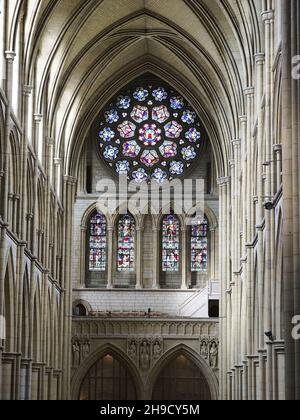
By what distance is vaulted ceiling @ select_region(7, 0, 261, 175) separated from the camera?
37344 millimetres

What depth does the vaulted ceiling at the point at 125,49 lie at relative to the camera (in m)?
37.3

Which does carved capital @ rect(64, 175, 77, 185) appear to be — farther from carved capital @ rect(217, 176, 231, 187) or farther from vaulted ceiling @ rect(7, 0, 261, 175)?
carved capital @ rect(217, 176, 231, 187)

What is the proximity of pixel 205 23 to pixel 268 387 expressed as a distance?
19145 millimetres

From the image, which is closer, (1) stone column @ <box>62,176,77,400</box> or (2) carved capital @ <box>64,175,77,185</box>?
(1) stone column @ <box>62,176,77,400</box>

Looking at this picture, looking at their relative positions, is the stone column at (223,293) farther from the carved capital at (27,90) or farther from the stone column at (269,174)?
the stone column at (269,174)

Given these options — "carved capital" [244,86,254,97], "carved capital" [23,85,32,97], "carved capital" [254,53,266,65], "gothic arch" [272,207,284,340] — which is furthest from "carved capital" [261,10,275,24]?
"carved capital" [23,85,32,97]

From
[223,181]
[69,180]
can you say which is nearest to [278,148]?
[223,181]

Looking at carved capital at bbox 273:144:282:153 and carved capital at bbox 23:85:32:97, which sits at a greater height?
carved capital at bbox 23:85:32:97

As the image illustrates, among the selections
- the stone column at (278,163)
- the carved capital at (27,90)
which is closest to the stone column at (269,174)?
the stone column at (278,163)

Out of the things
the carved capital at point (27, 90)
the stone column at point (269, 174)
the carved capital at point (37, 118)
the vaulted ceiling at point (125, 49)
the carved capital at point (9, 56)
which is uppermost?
the vaulted ceiling at point (125, 49)

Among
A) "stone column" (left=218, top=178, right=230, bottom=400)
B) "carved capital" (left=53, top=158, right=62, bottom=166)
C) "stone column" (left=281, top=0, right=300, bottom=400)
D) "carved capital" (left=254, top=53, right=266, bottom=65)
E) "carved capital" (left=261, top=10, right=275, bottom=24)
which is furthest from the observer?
"stone column" (left=218, top=178, right=230, bottom=400)

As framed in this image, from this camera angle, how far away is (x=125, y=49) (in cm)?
4881

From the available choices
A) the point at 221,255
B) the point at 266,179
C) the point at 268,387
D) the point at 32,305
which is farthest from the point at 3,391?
the point at 221,255

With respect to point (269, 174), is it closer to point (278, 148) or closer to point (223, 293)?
point (278, 148)
